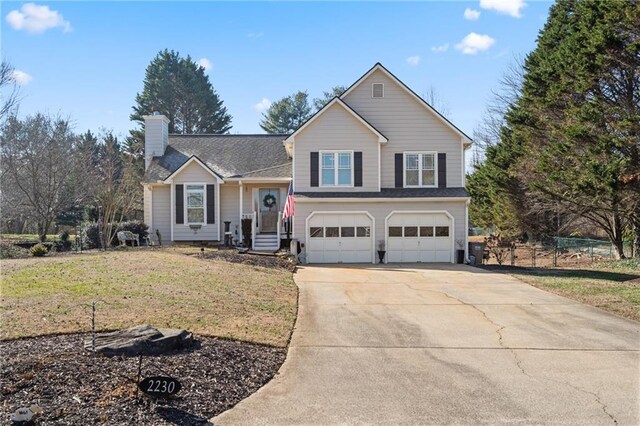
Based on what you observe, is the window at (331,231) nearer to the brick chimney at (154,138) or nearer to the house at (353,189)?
the house at (353,189)

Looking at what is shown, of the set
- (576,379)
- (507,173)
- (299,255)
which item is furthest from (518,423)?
(507,173)

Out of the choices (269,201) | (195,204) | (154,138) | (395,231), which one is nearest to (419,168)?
(395,231)

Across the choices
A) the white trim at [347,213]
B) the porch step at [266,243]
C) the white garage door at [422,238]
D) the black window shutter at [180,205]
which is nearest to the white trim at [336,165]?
the white trim at [347,213]

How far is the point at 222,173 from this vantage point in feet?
87.8

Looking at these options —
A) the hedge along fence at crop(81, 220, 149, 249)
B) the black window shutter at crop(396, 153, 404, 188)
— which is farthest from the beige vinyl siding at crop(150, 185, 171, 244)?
the black window shutter at crop(396, 153, 404, 188)

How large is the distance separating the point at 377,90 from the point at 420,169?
4.14 metres

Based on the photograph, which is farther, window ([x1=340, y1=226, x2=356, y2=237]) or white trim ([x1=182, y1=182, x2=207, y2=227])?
white trim ([x1=182, y1=182, x2=207, y2=227])

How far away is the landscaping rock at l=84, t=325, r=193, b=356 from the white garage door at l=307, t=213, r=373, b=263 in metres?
15.9

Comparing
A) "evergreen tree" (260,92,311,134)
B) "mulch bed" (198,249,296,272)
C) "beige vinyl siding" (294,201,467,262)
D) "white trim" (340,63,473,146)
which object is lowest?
"mulch bed" (198,249,296,272)

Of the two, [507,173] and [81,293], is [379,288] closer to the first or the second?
[81,293]

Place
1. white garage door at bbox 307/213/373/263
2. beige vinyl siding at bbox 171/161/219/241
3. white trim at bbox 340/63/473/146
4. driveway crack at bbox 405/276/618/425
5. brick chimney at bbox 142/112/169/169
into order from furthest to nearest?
brick chimney at bbox 142/112/169/169 < beige vinyl siding at bbox 171/161/219/241 < white trim at bbox 340/63/473/146 < white garage door at bbox 307/213/373/263 < driveway crack at bbox 405/276/618/425

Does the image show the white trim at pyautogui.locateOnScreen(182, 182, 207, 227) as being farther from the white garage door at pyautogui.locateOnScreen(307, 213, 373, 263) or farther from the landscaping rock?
the landscaping rock

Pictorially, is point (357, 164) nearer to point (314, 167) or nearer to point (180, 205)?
point (314, 167)

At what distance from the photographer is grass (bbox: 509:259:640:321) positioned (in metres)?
12.8
